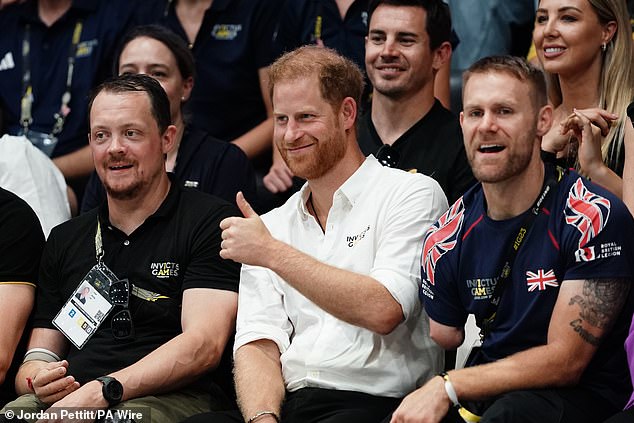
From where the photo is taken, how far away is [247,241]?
10.5 feet

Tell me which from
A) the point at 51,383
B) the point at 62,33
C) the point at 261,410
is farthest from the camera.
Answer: the point at 62,33

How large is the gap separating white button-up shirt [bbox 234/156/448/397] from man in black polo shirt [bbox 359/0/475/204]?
601 mm

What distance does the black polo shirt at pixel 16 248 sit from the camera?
382cm

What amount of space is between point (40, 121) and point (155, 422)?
2398 millimetres

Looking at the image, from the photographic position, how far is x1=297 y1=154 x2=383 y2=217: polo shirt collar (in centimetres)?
343

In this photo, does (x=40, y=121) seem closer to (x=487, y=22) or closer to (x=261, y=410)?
(x=487, y=22)

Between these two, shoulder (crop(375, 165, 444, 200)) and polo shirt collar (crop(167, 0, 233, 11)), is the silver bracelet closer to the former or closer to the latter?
shoulder (crop(375, 165, 444, 200))

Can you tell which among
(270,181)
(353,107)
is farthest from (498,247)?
(270,181)

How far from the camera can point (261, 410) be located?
3.21 meters

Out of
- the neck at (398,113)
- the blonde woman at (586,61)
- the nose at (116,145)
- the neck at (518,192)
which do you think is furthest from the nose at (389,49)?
the neck at (518,192)

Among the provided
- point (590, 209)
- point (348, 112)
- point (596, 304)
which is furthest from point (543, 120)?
point (348, 112)

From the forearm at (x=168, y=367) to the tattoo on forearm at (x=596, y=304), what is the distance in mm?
1216

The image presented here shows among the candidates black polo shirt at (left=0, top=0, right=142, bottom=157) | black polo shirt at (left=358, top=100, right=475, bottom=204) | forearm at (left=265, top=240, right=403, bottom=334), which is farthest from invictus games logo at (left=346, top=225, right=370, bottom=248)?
black polo shirt at (left=0, top=0, right=142, bottom=157)

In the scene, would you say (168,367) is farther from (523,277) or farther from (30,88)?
(30,88)
